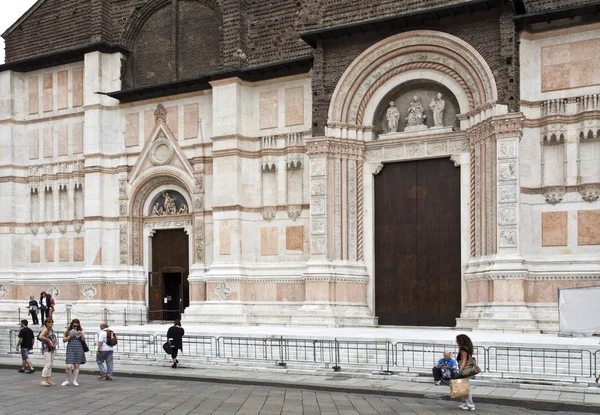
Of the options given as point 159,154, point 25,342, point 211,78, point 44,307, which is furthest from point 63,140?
point 25,342

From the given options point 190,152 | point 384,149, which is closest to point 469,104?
point 384,149

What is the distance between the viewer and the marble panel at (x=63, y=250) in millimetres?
32531

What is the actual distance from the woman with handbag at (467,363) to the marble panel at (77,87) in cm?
2393

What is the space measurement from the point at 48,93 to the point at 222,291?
12.6 meters

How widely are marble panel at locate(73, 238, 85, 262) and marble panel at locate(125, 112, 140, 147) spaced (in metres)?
4.54

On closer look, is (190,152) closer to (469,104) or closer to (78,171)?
(78,171)

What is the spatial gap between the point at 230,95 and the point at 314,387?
15430 millimetres

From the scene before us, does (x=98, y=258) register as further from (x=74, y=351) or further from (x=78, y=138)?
(x=74, y=351)

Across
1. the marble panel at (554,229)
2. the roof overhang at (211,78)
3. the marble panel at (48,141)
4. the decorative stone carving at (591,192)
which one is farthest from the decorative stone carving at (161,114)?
the decorative stone carving at (591,192)

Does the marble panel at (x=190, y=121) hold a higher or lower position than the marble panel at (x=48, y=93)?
lower

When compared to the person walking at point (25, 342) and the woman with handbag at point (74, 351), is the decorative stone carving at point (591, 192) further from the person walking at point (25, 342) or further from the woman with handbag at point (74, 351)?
the person walking at point (25, 342)

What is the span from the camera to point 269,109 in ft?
94.6

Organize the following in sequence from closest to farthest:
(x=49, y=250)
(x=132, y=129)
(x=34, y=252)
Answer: (x=132, y=129), (x=49, y=250), (x=34, y=252)

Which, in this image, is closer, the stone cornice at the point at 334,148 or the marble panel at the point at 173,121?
the stone cornice at the point at 334,148
